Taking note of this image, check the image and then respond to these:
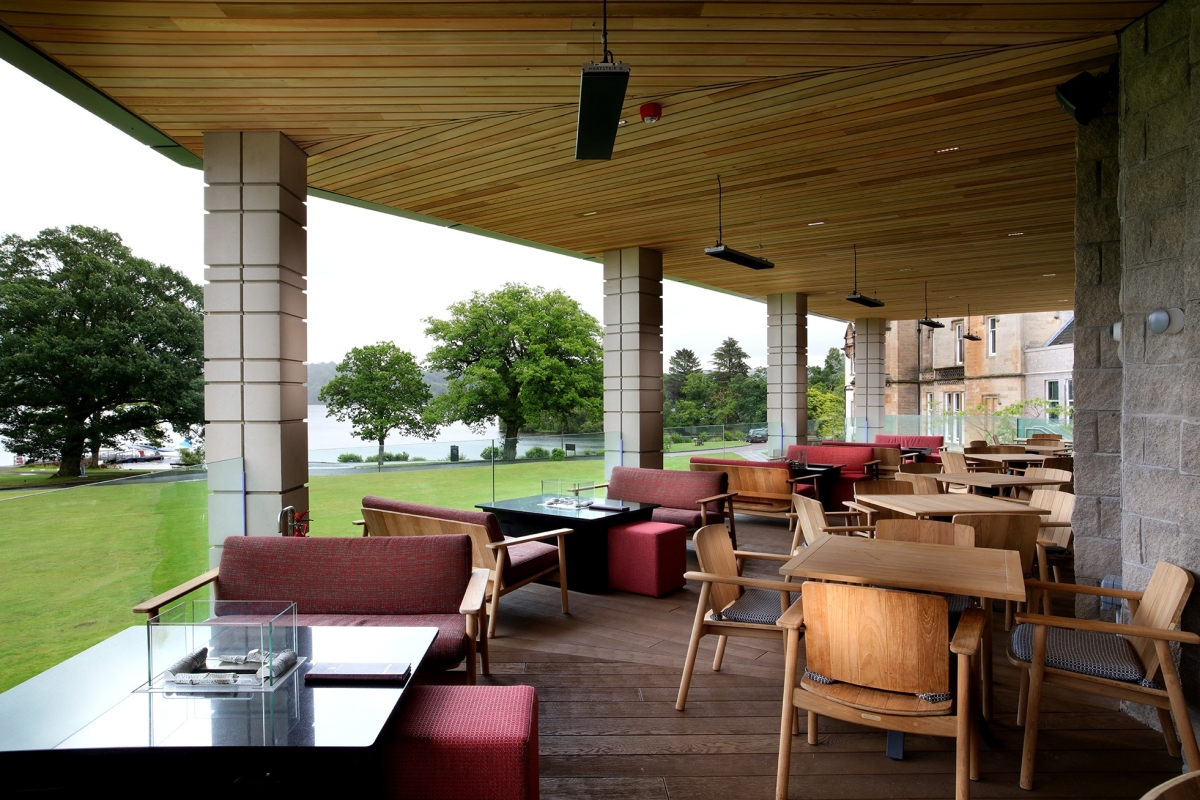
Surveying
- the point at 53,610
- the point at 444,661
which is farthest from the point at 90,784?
the point at 53,610

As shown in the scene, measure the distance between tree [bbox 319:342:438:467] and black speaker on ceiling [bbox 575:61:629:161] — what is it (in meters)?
29.0

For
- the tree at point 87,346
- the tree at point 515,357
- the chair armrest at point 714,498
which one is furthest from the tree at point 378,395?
the chair armrest at point 714,498

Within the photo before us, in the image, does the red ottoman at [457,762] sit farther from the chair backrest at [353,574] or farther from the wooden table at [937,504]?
A: the wooden table at [937,504]

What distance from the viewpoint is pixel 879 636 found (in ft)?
8.04

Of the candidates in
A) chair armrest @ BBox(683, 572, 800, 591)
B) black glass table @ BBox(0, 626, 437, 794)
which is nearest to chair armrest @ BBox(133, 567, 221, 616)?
black glass table @ BBox(0, 626, 437, 794)

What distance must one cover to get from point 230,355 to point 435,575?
2.80 meters

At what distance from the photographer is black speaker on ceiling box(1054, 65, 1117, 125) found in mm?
4262

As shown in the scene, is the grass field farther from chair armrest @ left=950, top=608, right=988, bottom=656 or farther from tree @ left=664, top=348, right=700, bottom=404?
tree @ left=664, top=348, right=700, bottom=404

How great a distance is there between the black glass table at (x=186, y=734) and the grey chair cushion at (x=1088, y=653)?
8.45 feet

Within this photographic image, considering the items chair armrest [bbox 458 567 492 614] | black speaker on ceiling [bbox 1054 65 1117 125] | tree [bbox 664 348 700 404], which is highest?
tree [bbox 664 348 700 404]

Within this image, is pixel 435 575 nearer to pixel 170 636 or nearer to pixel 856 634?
pixel 170 636

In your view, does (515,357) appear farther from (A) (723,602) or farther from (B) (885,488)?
(A) (723,602)

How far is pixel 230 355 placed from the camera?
5258 millimetres

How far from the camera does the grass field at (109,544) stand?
550 cm
